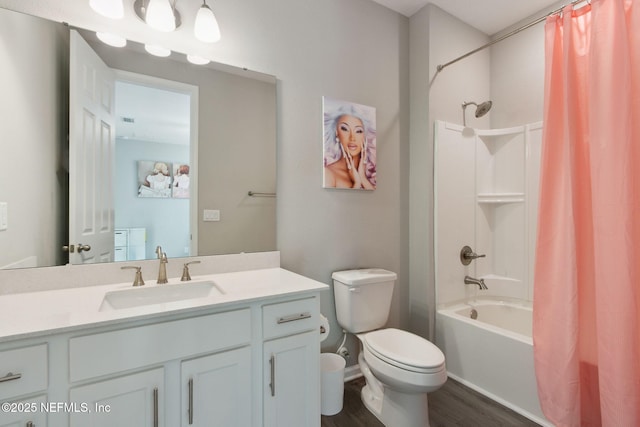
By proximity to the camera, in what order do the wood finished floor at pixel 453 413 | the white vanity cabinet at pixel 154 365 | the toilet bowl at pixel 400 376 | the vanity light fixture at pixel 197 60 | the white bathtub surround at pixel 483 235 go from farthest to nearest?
the white bathtub surround at pixel 483 235 < the wood finished floor at pixel 453 413 < the vanity light fixture at pixel 197 60 < the toilet bowl at pixel 400 376 < the white vanity cabinet at pixel 154 365

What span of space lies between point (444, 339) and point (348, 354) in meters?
0.71

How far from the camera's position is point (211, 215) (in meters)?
1.62

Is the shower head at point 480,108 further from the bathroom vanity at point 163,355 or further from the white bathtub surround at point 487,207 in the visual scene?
the bathroom vanity at point 163,355

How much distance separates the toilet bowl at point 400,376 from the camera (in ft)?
4.66

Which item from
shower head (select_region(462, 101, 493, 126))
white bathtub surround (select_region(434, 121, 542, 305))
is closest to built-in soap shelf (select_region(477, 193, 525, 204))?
white bathtub surround (select_region(434, 121, 542, 305))

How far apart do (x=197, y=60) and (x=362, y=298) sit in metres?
1.61

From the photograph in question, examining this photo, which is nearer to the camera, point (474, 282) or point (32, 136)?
point (32, 136)

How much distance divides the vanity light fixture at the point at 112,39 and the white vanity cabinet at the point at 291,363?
1352 millimetres

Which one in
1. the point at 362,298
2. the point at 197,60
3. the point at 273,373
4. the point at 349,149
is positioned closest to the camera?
the point at 273,373

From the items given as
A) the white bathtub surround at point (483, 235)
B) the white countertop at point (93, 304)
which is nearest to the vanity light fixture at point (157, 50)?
the white countertop at point (93, 304)

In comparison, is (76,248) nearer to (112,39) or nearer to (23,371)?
(23,371)

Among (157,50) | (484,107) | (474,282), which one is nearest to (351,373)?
(474,282)

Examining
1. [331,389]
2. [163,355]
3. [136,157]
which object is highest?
[136,157]

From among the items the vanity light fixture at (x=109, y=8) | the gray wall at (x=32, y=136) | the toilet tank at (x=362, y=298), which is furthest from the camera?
the toilet tank at (x=362, y=298)
